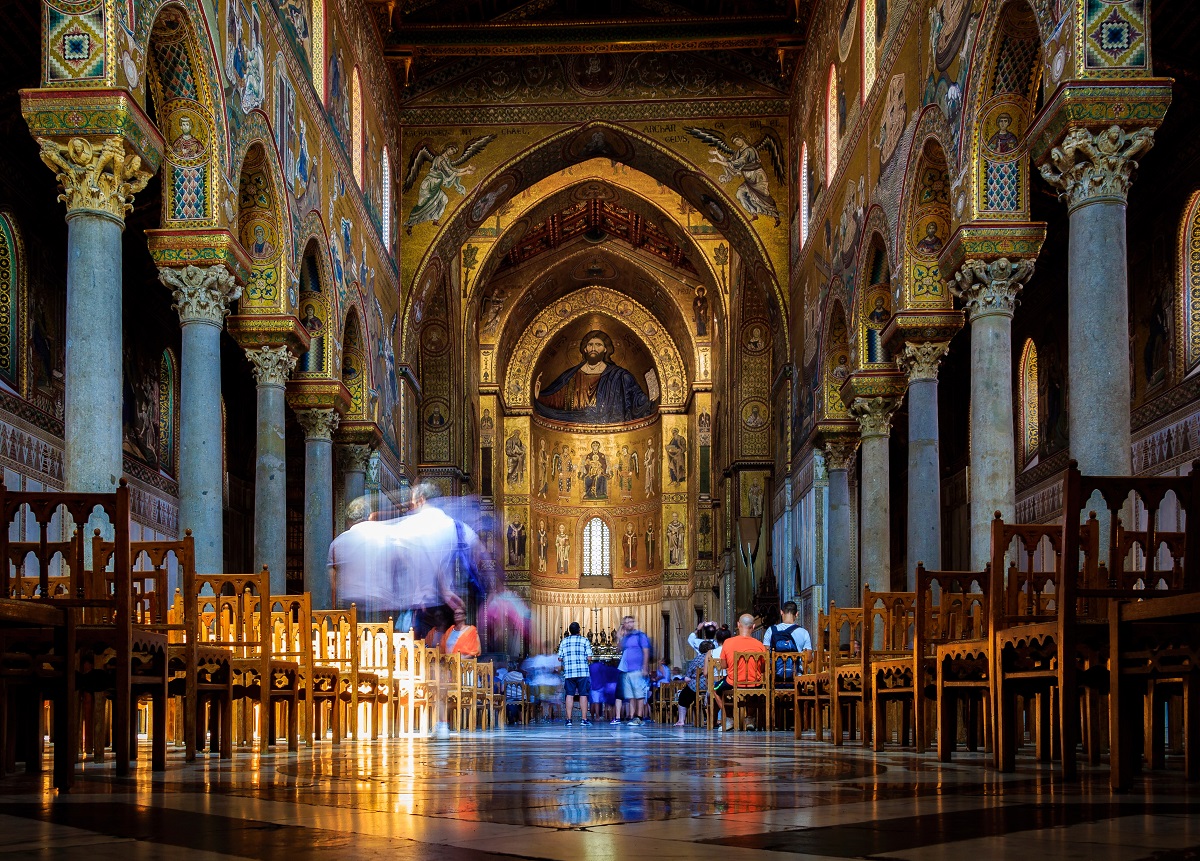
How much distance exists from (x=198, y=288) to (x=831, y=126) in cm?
1139

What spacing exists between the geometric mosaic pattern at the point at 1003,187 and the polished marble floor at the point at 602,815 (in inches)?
305

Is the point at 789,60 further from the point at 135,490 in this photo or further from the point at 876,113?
the point at 135,490

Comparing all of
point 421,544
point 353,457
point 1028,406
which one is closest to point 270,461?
point 421,544

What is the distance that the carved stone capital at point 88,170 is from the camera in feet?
34.5

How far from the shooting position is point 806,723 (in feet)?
54.7

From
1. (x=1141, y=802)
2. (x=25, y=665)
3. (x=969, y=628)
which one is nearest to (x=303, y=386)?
(x=969, y=628)

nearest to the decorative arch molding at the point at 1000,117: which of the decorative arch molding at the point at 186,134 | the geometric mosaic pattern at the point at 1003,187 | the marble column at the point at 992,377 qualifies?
the geometric mosaic pattern at the point at 1003,187

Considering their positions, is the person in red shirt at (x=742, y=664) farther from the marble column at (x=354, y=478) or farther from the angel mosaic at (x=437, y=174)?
the angel mosaic at (x=437, y=174)

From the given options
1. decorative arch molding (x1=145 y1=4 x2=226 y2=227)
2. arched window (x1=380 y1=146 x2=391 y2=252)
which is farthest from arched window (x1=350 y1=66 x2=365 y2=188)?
decorative arch molding (x1=145 y1=4 x2=226 y2=227)

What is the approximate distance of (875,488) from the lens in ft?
60.0

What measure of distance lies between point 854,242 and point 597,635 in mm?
23076

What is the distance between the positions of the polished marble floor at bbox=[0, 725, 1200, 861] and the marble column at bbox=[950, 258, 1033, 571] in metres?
6.90

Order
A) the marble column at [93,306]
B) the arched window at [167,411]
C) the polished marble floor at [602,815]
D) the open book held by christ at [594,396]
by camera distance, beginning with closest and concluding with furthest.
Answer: the polished marble floor at [602,815]
the marble column at [93,306]
the arched window at [167,411]
the open book held by christ at [594,396]

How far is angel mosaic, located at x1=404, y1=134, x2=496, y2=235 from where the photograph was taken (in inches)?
1005
